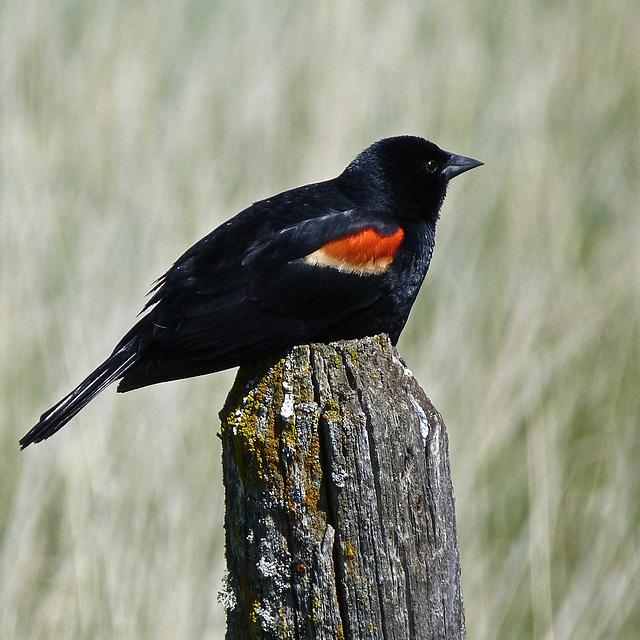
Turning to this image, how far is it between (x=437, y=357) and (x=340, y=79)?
1.76 m

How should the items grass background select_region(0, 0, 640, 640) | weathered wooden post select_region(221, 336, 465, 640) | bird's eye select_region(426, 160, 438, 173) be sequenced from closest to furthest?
1. weathered wooden post select_region(221, 336, 465, 640)
2. grass background select_region(0, 0, 640, 640)
3. bird's eye select_region(426, 160, 438, 173)

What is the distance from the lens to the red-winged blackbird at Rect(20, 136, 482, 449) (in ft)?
7.64

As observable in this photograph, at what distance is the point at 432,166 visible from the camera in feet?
9.95

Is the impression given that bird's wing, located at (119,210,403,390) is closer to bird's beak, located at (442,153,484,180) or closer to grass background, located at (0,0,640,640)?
bird's beak, located at (442,153,484,180)

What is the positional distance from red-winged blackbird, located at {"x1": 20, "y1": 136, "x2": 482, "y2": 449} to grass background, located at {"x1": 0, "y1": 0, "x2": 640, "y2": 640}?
2.08ft

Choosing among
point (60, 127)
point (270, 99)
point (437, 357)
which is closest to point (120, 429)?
point (437, 357)

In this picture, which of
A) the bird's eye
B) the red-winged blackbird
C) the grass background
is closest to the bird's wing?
the red-winged blackbird

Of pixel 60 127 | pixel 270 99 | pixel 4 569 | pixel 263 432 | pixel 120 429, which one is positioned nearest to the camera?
pixel 263 432

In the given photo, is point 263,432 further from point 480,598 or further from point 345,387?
point 480,598

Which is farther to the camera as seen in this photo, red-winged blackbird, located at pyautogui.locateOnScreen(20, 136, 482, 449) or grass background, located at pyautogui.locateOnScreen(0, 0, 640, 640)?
grass background, located at pyautogui.locateOnScreen(0, 0, 640, 640)

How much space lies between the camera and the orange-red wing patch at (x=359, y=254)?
96.7 inches

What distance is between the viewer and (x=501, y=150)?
14.7ft

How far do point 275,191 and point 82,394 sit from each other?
195 centimetres

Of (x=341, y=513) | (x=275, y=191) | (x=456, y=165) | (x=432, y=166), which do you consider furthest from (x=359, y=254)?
(x=275, y=191)
